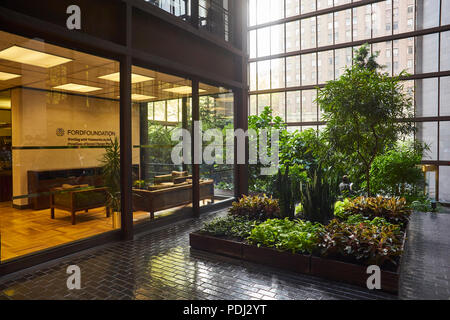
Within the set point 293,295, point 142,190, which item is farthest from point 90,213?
point 293,295

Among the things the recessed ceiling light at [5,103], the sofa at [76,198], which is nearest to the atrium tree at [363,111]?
the sofa at [76,198]

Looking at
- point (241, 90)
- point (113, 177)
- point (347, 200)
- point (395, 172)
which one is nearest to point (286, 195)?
point (347, 200)

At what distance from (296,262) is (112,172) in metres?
3.32

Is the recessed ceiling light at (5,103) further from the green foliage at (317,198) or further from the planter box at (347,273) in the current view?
the green foliage at (317,198)

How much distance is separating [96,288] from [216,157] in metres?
4.85

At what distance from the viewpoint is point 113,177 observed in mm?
5254

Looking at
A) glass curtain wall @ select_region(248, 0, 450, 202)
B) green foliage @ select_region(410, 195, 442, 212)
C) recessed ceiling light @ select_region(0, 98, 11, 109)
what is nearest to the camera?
recessed ceiling light @ select_region(0, 98, 11, 109)

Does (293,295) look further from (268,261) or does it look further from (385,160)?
(385,160)

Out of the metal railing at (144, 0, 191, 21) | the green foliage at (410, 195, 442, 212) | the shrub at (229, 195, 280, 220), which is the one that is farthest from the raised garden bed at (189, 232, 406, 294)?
the green foliage at (410, 195, 442, 212)

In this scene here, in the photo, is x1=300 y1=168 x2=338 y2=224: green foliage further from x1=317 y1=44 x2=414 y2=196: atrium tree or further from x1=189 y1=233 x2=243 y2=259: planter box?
x1=189 y1=233 x2=243 y2=259: planter box

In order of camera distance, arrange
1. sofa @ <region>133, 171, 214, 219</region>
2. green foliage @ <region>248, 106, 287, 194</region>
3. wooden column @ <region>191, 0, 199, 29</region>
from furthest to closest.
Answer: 1. green foliage @ <region>248, 106, 287, 194</region>
2. wooden column @ <region>191, 0, 199, 29</region>
3. sofa @ <region>133, 171, 214, 219</region>

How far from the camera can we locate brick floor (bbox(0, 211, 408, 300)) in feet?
10.6

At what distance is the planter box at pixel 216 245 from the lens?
4.33 m

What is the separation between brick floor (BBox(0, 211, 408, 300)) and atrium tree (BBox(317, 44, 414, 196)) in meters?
3.54
